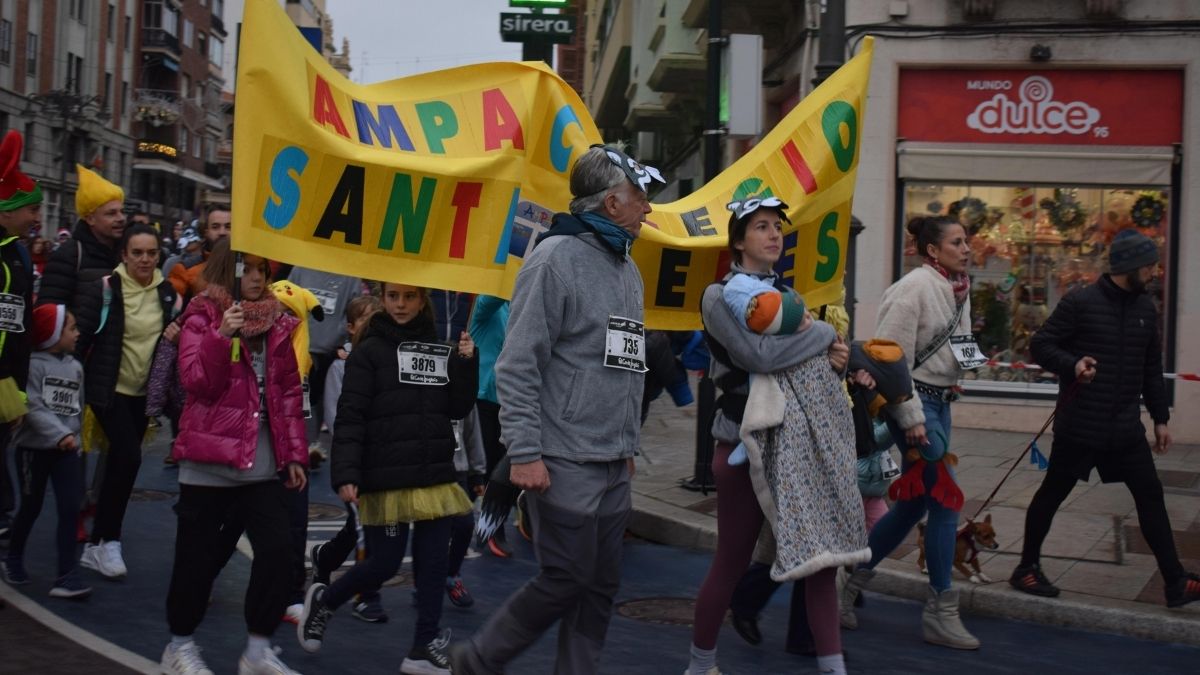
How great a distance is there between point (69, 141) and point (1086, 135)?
1975 inches

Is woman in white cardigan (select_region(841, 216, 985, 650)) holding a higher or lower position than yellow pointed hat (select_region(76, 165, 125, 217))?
lower

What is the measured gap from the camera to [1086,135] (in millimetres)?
13672

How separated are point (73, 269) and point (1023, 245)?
10.1 metres

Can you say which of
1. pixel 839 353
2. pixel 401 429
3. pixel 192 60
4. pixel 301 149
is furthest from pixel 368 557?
pixel 192 60

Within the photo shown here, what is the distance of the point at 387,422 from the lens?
5.27 m

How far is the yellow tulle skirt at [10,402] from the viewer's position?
19.6 feet

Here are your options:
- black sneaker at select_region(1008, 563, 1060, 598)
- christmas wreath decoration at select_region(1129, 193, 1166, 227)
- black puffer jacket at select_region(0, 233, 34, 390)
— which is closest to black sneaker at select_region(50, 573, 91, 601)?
black puffer jacket at select_region(0, 233, 34, 390)

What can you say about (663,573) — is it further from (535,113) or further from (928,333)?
(535,113)

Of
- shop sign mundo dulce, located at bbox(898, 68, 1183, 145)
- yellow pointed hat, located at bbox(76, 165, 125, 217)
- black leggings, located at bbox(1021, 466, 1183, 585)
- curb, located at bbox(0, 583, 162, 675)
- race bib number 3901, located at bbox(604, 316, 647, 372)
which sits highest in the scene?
shop sign mundo dulce, located at bbox(898, 68, 1183, 145)

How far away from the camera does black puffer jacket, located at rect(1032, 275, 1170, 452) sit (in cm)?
647

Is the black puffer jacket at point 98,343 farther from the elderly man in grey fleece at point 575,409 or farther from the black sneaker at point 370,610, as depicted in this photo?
the elderly man in grey fleece at point 575,409

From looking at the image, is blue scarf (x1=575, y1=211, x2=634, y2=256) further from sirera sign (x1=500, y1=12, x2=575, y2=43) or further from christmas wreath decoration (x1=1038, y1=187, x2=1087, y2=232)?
christmas wreath decoration (x1=1038, y1=187, x2=1087, y2=232)

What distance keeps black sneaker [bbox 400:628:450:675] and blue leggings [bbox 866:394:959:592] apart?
203cm

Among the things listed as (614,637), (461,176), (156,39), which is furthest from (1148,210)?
(156,39)
